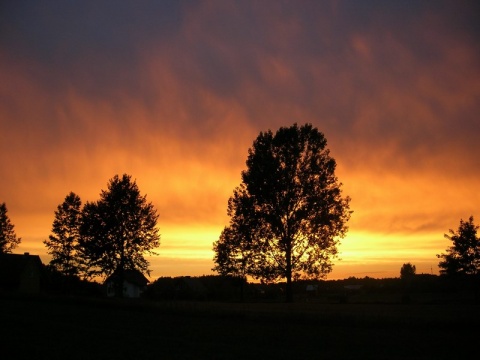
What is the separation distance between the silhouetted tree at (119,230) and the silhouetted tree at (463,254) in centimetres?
4077

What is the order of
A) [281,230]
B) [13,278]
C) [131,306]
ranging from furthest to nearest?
[13,278] → [281,230] → [131,306]

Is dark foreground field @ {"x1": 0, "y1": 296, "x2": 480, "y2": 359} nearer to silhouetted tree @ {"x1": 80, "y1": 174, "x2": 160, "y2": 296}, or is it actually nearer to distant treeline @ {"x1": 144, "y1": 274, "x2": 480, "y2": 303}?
silhouetted tree @ {"x1": 80, "y1": 174, "x2": 160, "y2": 296}

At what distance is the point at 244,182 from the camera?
44.3 metres

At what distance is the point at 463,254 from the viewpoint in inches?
2586

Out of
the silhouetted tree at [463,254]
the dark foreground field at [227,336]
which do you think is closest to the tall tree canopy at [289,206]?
the dark foreground field at [227,336]

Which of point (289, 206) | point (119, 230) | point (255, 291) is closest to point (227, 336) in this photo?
point (289, 206)

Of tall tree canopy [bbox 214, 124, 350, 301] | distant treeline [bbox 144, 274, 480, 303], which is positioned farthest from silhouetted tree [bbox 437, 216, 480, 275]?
tall tree canopy [bbox 214, 124, 350, 301]

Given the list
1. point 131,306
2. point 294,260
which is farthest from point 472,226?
point 131,306

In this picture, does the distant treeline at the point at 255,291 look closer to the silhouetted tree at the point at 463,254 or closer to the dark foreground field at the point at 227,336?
the silhouetted tree at the point at 463,254

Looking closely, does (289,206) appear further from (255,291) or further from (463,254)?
(255,291)

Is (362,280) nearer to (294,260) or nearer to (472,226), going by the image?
(472,226)

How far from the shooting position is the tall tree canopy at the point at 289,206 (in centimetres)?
4200

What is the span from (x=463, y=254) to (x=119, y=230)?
47370mm

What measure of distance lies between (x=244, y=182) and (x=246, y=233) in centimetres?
481
